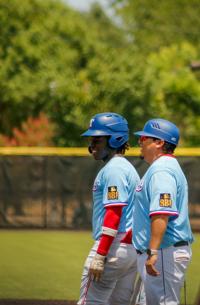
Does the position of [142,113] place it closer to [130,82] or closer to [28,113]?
[130,82]

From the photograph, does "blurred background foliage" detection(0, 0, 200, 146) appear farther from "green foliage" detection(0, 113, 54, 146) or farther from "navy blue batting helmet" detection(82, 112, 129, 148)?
"navy blue batting helmet" detection(82, 112, 129, 148)

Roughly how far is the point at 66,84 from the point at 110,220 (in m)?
23.0

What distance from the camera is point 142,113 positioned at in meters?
27.6

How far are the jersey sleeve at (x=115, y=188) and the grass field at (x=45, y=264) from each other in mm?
3863

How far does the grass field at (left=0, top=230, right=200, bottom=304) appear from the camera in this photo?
10953 millimetres

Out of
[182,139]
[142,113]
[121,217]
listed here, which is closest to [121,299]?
[121,217]

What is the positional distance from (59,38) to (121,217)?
1036 inches

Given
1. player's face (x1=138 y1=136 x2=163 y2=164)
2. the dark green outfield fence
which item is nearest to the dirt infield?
player's face (x1=138 y1=136 x2=163 y2=164)

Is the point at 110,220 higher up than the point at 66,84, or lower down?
lower down

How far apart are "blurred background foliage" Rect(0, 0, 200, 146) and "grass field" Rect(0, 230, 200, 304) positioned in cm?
→ 743

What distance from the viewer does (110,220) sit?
6.54 meters

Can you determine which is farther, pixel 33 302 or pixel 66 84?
pixel 66 84

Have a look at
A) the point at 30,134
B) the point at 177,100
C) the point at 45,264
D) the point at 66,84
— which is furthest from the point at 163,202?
the point at 30,134

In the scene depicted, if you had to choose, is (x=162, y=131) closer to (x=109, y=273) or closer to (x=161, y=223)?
(x=161, y=223)
